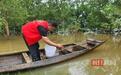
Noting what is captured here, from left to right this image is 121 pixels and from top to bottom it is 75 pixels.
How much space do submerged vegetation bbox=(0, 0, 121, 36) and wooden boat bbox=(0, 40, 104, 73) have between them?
13.5 feet

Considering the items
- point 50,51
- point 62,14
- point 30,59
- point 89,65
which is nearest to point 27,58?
point 30,59

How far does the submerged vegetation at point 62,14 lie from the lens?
1462 centimetres

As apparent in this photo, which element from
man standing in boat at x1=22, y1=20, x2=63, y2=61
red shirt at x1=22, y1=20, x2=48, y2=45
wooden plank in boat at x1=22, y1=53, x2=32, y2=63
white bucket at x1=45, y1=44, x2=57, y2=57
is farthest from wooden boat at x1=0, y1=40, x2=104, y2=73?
red shirt at x1=22, y1=20, x2=48, y2=45

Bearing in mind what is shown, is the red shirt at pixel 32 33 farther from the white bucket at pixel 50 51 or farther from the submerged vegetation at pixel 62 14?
the submerged vegetation at pixel 62 14

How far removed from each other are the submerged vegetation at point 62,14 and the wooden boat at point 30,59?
4104 millimetres

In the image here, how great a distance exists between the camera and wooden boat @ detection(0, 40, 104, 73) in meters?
7.25

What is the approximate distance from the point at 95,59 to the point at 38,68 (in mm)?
2188

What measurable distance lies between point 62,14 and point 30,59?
8.89 metres

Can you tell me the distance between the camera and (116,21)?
40.4 feet

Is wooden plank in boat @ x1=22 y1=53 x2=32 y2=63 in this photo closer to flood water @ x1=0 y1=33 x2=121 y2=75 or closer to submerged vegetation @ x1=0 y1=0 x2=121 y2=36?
flood water @ x1=0 y1=33 x2=121 y2=75

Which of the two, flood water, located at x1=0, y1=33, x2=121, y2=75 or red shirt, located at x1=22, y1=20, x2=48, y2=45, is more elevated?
red shirt, located at x1=22, y1=20, x2=48, y2=45

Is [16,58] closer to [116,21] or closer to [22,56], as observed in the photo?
Answer: [22,56]

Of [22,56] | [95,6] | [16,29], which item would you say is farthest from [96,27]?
[22,56]

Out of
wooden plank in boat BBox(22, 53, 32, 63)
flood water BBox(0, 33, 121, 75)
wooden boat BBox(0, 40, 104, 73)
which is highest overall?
wooden plank in boat BBox(22, 53, 32, 63)
